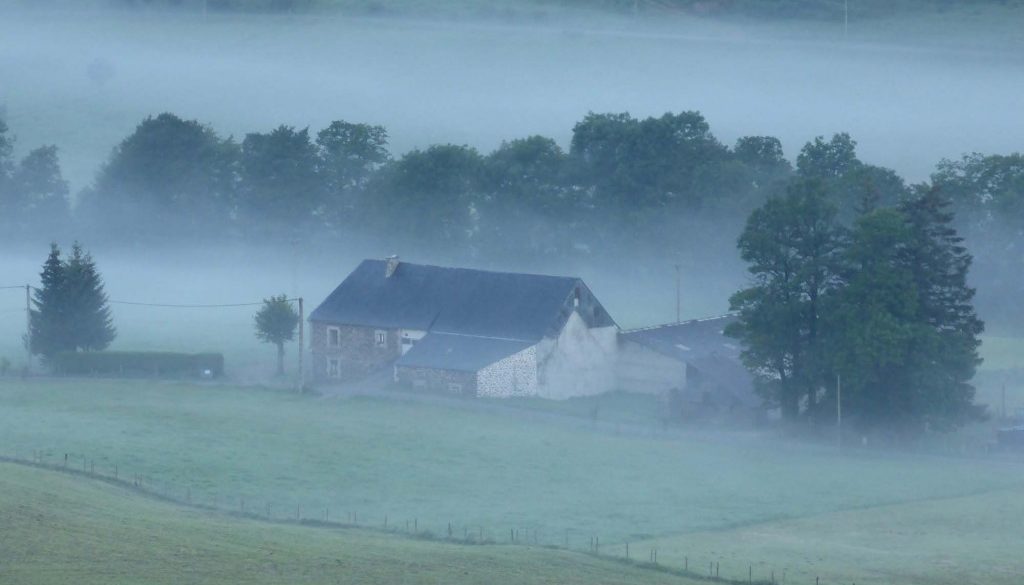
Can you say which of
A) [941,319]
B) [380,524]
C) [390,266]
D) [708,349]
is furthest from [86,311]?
[941,319]

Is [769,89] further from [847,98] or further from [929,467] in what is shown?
[929,467]

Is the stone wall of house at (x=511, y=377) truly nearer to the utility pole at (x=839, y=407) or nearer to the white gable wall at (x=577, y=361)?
the white gable wall at (x=577, y=361)

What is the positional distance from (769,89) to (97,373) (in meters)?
77.9

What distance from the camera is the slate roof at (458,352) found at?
51.5m

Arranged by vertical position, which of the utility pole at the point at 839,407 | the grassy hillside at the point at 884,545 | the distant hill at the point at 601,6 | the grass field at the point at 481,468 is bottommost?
the grassy hillside at the point at 884,545

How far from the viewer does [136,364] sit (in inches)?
2180

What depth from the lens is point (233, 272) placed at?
8606 cm

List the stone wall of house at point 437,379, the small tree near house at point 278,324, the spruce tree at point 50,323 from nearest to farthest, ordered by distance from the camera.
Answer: the stone wall of house at point 437,379 < the spruce tree at point 50,323 < the small tree near house at point 278,324

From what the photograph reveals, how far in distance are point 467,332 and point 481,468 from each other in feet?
46.8

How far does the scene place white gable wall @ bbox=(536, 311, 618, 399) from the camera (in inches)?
2057

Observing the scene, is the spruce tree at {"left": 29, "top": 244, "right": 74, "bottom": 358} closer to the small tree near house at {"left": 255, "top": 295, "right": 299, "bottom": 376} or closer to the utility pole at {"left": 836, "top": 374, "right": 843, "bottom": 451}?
the small tree near house at {"left": 255, "top": 295, "right": 299, "bottom": 376}

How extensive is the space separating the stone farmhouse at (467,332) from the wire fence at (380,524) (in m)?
16.0

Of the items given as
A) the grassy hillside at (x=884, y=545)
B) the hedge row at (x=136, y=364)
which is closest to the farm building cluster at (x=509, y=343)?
the hedge row at (x=136, y=364)

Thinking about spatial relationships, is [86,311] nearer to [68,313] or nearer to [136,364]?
[68,313]
